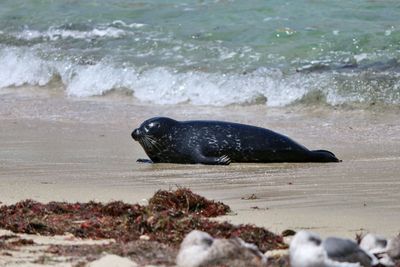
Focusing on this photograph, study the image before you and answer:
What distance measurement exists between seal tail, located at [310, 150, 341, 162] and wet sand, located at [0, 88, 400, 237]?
95mm

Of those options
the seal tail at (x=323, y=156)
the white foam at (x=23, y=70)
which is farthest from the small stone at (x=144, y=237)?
the white foam at (x=23, y=70)

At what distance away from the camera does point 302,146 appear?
8.46 m

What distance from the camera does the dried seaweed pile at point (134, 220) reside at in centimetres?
512

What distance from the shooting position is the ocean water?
1241cm

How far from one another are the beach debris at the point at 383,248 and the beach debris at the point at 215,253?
1.32 ft

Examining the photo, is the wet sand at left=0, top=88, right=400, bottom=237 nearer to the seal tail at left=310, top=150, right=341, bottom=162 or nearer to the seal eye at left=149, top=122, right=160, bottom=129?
the seal tail at left=310, top=150, right=341, bottom=162

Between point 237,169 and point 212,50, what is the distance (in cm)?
649

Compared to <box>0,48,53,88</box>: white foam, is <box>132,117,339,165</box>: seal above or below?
below

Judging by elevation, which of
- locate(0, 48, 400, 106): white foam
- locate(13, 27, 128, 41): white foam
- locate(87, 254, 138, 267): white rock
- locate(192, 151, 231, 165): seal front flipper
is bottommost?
locate(87, 254, 138, 267): white rock

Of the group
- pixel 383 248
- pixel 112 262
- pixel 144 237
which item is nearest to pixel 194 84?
pixel 144 237

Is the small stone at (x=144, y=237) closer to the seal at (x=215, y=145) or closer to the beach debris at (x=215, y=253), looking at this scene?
the beach debris at (x=215, y=253)

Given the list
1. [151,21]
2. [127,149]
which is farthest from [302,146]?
[151,21]

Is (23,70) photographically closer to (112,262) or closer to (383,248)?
(112,262)

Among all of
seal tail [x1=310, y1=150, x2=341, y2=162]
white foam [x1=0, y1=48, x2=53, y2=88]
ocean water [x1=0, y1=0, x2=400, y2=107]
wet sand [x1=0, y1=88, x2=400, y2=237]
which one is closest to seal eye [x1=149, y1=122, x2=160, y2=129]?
wet sand [x1=0, y1=88, x2=400, y2=237]
